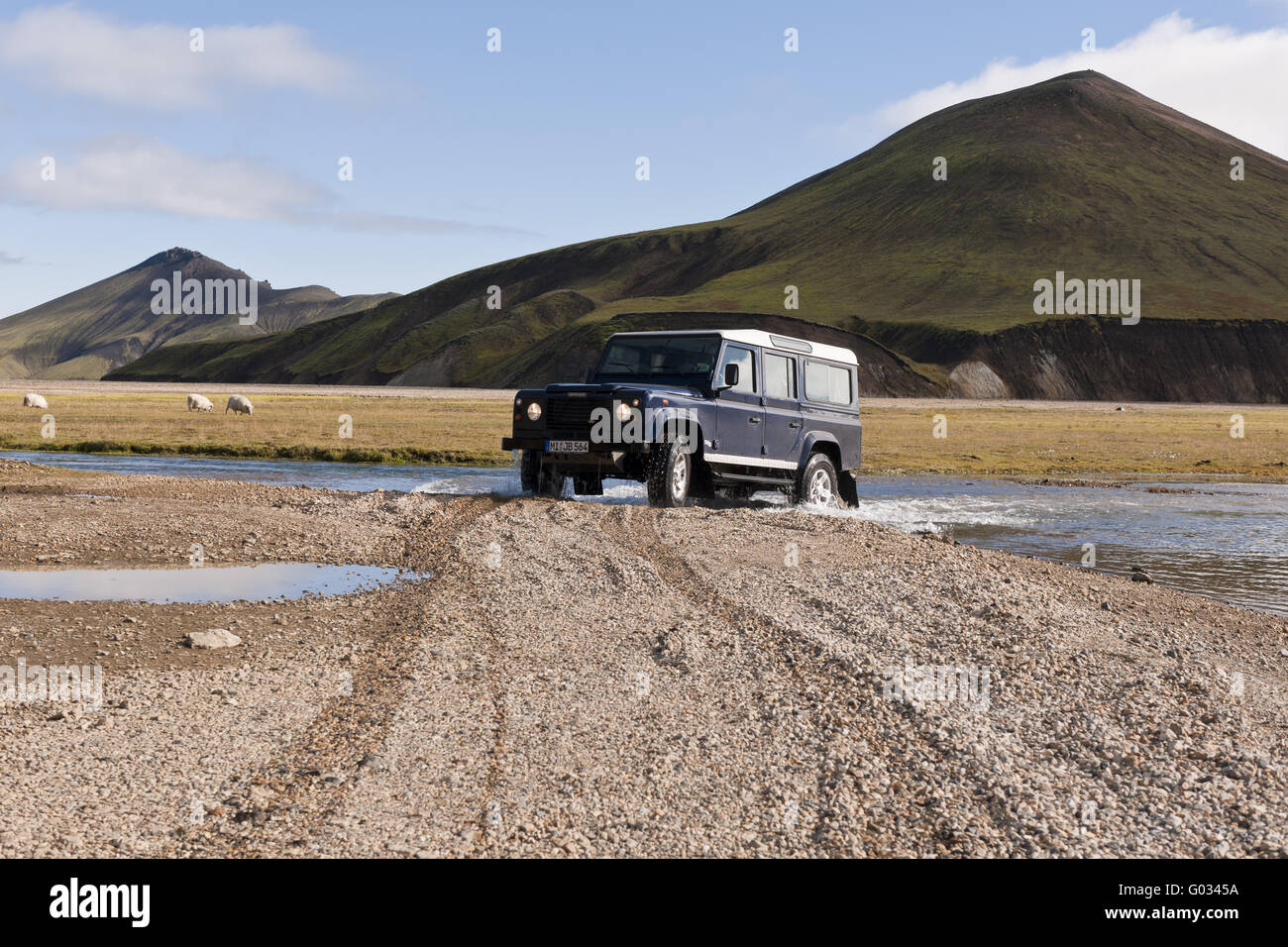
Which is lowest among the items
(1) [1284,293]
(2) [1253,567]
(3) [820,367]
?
(2) [1253,567]

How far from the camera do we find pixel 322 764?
634 centimetres

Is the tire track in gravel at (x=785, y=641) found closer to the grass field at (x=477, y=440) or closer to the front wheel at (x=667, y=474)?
the front wheel at (x=667, y=474)

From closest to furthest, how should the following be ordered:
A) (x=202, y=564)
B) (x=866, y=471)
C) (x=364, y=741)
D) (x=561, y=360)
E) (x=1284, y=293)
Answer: (x=364, y=741), (x=202, y=564), (x=866, y=471), (x=561, y=360), (x=1284, y=293)

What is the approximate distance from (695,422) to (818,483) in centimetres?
422

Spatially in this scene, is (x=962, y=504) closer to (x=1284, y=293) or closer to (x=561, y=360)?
(x=561, y=360)

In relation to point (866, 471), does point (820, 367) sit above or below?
above

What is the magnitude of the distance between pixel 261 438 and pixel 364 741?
3644 cm

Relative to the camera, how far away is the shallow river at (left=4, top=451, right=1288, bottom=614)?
16297mm

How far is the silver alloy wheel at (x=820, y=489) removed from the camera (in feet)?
72.4

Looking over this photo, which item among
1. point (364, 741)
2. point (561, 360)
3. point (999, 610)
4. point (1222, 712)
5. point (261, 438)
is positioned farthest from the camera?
point (561, 360)

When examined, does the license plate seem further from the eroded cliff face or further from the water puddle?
the eroded cliff face

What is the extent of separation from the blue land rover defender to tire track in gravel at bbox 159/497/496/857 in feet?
26.3

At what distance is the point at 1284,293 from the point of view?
170 metres
